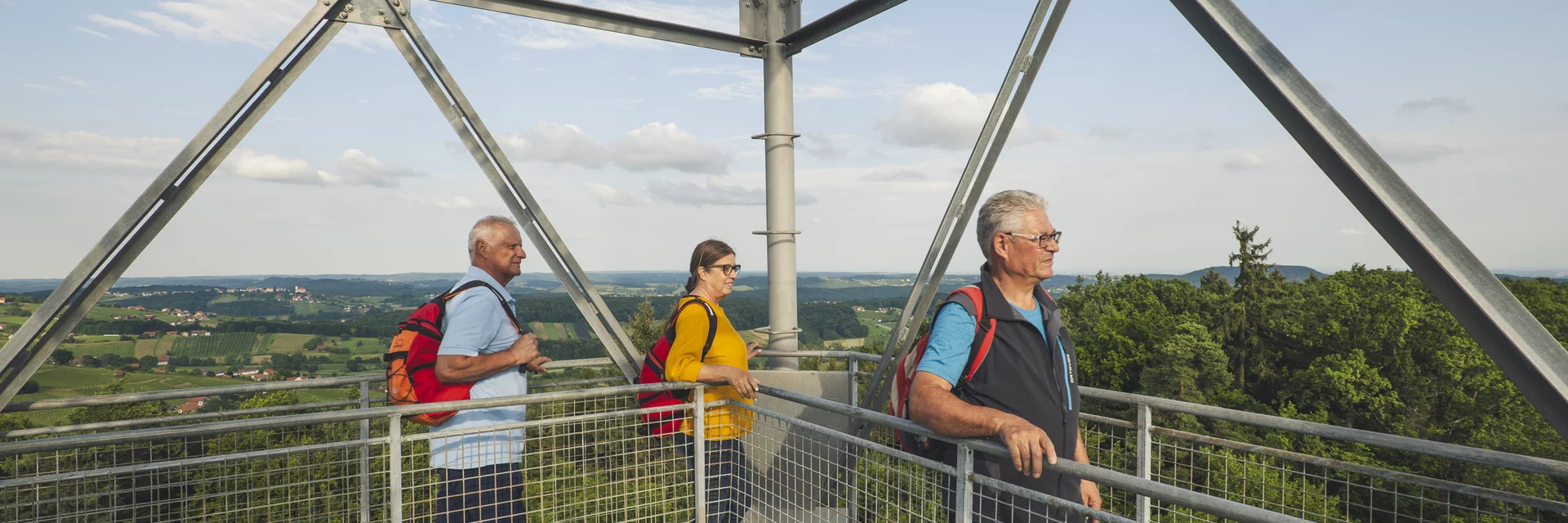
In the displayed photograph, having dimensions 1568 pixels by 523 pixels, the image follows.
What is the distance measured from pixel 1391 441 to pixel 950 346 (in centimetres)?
143

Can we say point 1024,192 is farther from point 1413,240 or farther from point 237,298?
point 237,298

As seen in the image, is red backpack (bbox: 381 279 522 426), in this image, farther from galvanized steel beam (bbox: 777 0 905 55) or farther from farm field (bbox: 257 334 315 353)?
farm field (bbox: 257 334 315 353)

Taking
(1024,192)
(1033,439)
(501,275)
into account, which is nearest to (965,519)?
(1033,439)

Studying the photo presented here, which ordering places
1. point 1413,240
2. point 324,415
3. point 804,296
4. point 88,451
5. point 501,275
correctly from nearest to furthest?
point 1413,240 < point 324,415 < point 501,275 < point 88,451 < point 804,296

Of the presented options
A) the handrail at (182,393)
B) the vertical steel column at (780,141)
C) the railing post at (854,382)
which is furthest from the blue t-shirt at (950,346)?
the vertical steel column at (780,141)

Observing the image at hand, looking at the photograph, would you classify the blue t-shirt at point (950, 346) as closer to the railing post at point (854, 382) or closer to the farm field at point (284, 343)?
the railing post at point (854, 382)

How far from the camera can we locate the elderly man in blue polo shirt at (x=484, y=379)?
3.19 meters

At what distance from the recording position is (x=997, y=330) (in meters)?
2.37

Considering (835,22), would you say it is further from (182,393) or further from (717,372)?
(182,393)

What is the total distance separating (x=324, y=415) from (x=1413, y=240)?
3.21 metres

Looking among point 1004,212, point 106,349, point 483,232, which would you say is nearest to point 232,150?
point 483,232

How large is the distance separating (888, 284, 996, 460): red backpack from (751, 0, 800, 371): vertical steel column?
274 centimetres

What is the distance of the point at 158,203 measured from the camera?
132 inches

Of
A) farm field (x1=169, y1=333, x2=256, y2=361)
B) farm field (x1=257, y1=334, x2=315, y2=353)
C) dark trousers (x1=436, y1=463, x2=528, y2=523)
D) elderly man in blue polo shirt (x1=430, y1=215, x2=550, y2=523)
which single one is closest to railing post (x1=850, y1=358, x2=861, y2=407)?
elderly man in blue polo shirt (x1=430, y1=215, x2=550, y2=523)
